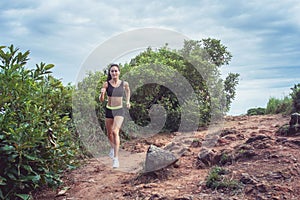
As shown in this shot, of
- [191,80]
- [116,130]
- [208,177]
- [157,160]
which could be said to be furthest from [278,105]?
[208,177]

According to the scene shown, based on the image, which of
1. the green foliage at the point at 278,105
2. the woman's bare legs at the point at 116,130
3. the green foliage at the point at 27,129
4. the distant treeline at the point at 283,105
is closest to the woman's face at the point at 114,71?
the woman's bare legs at the point at 116,130

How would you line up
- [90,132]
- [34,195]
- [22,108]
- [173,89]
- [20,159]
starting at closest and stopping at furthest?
[20,159], [22,108], [34,195], [90,132], [173,89]

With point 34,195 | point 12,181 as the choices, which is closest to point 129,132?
point 34,195

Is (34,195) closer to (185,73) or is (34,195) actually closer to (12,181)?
(12,181)

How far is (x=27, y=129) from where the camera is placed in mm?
4965

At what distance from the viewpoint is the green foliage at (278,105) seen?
11094 millimetres

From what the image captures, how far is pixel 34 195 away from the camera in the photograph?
5.89m

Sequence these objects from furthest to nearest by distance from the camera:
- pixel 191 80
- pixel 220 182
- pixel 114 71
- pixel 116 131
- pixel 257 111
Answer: pixel 257 111 → pixel 191 80 → pixel 116 131 → pixel 114 71 → pixel 220 182

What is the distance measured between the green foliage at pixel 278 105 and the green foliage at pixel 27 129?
293 inches

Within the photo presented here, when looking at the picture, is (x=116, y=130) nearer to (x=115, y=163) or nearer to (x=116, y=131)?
(x=116, y=131)

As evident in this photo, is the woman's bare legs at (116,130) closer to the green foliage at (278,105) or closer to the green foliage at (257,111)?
the green foliage at (278,105)

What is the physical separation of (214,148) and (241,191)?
2198mm

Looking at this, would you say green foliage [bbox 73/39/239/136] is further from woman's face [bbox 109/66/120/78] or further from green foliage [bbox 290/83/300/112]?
green foliage [bbox 290/83/300/112]

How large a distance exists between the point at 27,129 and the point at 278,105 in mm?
8921
